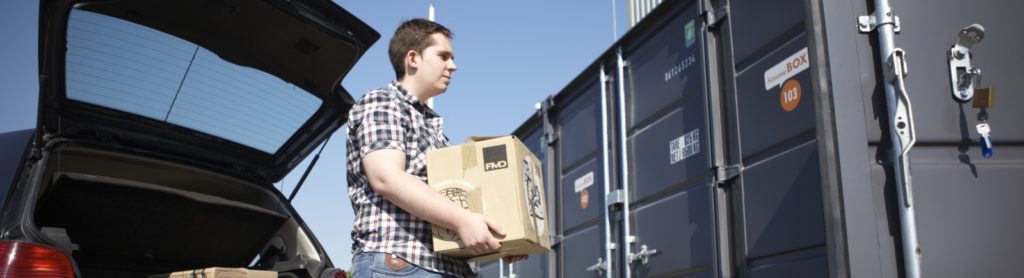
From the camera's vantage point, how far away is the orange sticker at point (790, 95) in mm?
3334

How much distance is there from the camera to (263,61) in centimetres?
336

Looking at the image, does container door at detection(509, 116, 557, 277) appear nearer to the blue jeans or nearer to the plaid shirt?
the plaid shirt

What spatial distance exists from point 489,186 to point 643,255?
269 centimetres

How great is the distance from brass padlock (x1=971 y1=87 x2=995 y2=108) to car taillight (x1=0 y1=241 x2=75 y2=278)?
3.09 m

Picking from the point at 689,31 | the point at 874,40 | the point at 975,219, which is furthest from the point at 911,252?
the point at 689,31

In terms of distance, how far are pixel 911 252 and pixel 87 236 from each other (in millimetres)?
3171

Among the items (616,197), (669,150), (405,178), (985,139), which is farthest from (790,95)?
(405,178)

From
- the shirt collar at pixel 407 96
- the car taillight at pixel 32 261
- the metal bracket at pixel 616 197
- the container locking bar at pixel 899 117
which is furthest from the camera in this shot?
the metal bracket at pixel 616 197

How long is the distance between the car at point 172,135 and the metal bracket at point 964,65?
2.13m

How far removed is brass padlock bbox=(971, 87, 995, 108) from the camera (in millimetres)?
2793

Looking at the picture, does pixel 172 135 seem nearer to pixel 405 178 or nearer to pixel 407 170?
pixel 407 170

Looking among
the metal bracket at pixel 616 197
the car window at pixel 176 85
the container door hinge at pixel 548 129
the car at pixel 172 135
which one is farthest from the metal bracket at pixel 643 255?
the car window at pixel 176 85

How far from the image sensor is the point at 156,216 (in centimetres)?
349

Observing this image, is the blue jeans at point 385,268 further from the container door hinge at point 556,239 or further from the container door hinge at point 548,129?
the container door hinge at point 548,129
